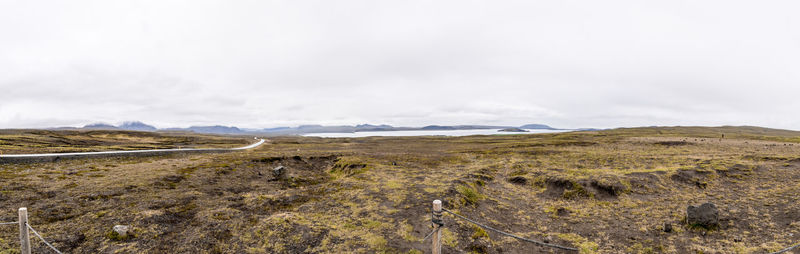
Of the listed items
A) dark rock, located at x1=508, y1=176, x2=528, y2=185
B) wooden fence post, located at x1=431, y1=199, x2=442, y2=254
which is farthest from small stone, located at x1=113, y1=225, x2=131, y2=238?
dark rock, located at x1=508, y1=176, x2=528, y2=185

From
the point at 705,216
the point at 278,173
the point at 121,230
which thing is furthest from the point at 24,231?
the point at 705,216

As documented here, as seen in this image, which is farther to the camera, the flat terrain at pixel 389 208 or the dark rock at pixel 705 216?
the dark rock at pixel 705 216

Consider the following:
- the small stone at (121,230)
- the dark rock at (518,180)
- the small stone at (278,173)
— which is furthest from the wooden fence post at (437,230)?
the small stone at (278,173)

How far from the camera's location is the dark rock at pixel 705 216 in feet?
41.0

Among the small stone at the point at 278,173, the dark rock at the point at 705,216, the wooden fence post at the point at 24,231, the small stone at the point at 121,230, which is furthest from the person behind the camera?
the small stone at the point at 278,173

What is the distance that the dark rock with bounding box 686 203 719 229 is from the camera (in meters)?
12.5

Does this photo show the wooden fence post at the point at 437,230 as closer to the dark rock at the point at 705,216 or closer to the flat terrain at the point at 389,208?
the flat terrain at the point at 389,208

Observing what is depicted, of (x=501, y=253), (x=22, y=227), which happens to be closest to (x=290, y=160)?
(x=22, y=227)

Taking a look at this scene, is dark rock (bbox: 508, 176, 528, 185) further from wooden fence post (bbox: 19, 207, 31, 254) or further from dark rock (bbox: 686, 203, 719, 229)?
wooden fence post (bbox: 19, 207, 31, 254)

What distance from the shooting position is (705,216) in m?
12.6

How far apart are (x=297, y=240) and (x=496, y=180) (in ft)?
58.4

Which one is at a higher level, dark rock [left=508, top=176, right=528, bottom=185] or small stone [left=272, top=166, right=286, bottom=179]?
small stone [left=272, top=166, right=286, bottom=179]

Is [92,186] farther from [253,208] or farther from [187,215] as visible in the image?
[253,208]

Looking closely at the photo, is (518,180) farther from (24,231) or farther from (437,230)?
(24,231)
